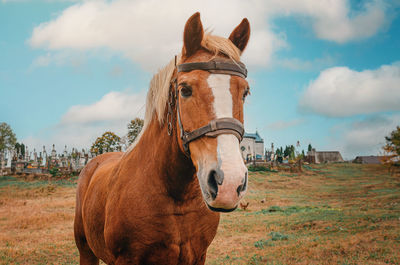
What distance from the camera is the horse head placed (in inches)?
74.4

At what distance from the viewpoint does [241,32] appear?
2836 mm

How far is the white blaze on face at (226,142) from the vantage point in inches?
73.4

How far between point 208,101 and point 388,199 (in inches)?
648

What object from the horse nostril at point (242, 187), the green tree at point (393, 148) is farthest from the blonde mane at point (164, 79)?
the green tree at point (393, 148)

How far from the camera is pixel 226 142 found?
2.00 m

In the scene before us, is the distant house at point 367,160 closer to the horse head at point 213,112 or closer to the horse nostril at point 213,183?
the horse head at point 213,112

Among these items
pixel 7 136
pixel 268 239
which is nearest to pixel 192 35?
pixel 268 239

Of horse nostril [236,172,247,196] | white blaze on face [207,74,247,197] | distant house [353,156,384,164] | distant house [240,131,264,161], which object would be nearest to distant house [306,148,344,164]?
distant house [353,156,384,164]

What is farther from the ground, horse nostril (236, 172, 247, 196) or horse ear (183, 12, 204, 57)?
horse ear (183, 12, 204, 57)

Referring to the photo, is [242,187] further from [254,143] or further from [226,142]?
[254,143]

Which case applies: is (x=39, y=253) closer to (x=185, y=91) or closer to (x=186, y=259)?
(x=186, y=259)

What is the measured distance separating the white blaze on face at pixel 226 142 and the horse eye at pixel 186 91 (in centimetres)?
16

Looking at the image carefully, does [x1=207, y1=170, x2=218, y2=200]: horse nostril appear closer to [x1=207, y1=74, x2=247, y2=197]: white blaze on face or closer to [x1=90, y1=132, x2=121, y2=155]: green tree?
[x1=207, y1=74, x2=247, y2=197]: white blaze on face

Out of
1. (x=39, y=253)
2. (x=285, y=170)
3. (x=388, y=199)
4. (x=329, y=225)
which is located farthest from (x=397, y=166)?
(x=39, y=253)
